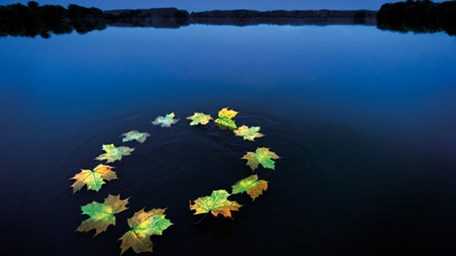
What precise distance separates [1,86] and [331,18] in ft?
38.3

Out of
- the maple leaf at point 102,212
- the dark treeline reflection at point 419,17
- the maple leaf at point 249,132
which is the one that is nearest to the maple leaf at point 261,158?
the maple leaf at point 249,132

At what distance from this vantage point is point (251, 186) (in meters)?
2.68

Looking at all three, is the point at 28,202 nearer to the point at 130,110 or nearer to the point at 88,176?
the point at 88,176

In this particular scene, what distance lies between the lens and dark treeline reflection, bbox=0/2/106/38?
11.2 meters

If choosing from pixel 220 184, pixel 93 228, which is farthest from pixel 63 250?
pixel 220 184

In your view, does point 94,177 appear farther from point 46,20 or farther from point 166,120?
point 46,20

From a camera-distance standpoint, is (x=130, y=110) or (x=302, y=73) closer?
(x=130, y=110)

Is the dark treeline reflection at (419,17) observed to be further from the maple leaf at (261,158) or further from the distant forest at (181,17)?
the maple leaf at (261,158)

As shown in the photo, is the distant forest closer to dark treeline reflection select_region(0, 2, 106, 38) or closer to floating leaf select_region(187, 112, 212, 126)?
dark treeline reflection select_region(0, 2, 106, 38)

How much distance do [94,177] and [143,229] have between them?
3.21 feet

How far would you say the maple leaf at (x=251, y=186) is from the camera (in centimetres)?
264

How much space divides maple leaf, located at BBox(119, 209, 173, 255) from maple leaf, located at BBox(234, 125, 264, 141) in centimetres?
160

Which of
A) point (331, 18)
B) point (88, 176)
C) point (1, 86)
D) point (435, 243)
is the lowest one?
point (435, 243)

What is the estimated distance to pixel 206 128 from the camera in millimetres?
3977
